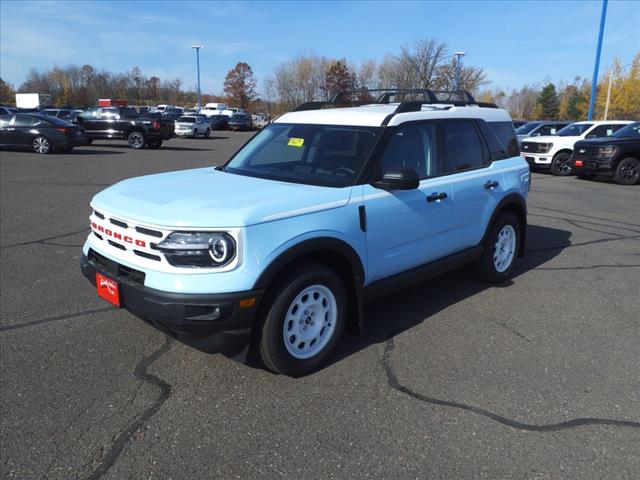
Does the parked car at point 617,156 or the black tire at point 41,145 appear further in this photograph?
the black tire at point 41,145

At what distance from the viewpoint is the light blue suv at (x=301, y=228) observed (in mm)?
3082

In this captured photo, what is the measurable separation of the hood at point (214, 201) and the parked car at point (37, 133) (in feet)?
56.0

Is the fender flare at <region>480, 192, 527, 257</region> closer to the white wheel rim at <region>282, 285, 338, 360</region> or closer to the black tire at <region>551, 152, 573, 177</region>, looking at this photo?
the white wheel rim at <region>282, 285, 338, 360</region>

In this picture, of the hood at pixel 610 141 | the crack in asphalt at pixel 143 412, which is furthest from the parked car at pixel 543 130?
the crack in asphalt at pixel 143 412

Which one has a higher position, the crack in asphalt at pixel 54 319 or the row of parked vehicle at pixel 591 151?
the row of parked vehicle at pixel 591 151

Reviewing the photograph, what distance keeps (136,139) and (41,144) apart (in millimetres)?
4610

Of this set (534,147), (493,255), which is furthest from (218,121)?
(493,255)

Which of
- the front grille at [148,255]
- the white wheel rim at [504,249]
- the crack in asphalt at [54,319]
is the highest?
the front grille at [148,255]

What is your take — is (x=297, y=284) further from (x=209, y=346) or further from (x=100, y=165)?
(x=100, y=165)

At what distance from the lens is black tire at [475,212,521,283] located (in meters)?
5.26

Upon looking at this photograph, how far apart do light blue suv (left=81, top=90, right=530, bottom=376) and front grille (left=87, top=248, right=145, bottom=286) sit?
13 mm

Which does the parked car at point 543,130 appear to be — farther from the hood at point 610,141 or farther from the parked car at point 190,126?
the parked car at point 190,126

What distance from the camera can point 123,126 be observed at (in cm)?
2280

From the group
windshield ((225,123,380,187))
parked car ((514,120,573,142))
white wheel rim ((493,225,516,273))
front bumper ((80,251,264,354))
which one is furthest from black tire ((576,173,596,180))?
front bumper ((80,251,264,354))
